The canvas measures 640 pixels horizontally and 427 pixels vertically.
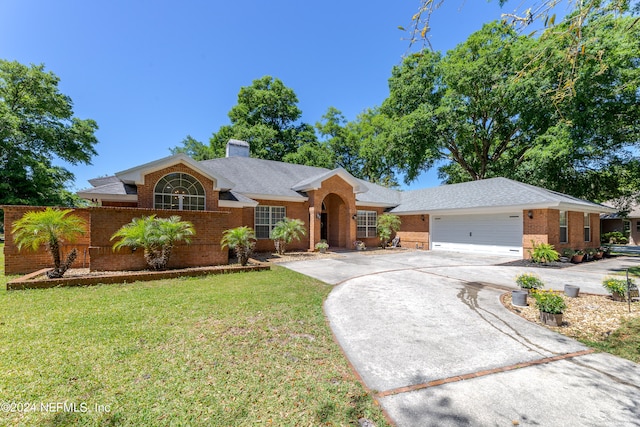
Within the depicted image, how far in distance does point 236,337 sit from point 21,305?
5.19 metres

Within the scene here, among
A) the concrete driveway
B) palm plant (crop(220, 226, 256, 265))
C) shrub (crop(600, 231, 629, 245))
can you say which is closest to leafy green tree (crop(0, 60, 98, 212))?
palm plant (crop(220, 226, 256, 265))

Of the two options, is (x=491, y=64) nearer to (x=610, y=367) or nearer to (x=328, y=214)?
(x=328, y=214)

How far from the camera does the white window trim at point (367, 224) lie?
19.9 m

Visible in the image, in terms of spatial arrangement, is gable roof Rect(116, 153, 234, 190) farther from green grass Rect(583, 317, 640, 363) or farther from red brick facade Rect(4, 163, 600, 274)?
green grass Rect(583, 317, 640, 363)

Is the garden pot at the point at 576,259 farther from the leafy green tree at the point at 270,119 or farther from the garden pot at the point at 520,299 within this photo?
the leafy green tree at the point at 270,119

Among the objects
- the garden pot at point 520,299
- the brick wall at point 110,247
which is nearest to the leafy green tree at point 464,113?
the garden pot at point 520,299

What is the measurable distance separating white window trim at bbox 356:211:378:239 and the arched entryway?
1556 millimetres

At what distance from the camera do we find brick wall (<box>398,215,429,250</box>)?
1950 centimetres

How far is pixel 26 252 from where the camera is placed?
342 inches

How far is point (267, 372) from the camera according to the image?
337 cm

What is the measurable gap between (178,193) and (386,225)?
13.7 meters

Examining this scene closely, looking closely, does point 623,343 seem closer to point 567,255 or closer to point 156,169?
point 567,255

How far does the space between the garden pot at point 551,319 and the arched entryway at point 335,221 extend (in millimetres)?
13157

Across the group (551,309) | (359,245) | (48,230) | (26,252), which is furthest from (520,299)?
(26,252)
